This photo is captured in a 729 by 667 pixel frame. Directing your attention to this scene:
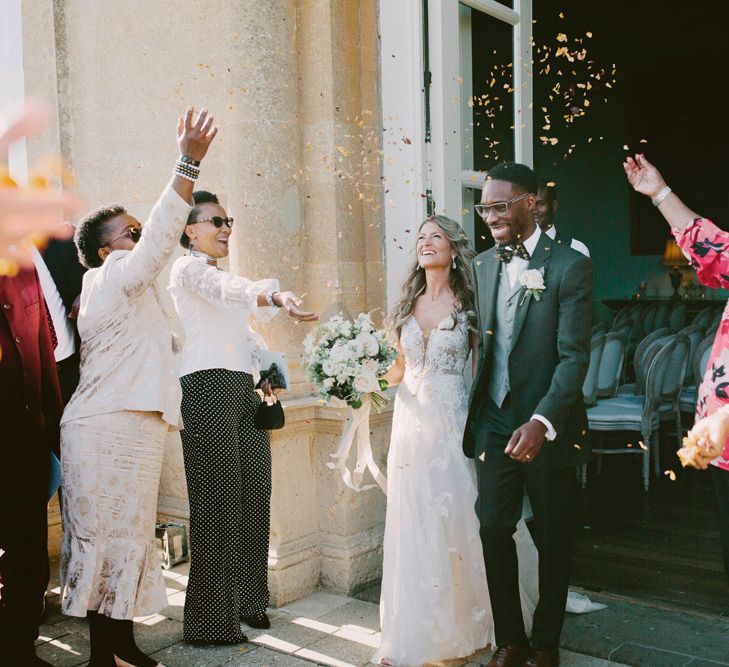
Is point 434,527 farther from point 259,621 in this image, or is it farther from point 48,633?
point 48,633

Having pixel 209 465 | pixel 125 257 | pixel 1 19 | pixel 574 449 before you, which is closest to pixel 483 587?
pixel 574 449

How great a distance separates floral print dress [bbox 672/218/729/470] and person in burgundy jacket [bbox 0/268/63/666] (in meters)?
Answer: 2.37

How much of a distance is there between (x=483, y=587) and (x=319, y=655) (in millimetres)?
783

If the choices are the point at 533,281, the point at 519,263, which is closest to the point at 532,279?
the point at 533,281

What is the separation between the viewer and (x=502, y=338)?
3436 mm

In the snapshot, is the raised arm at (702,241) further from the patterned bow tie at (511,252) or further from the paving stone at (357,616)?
the paving stone at (357,616)

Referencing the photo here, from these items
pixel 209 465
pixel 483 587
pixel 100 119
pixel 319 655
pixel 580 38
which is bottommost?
pixel 319 655

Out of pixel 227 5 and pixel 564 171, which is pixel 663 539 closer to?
pixel 227 5

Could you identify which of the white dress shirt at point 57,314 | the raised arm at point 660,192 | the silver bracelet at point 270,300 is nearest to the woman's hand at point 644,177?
the raised arm at point 660,192

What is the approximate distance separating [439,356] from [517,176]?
2.89 feet

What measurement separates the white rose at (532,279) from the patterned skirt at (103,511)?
160 centimetres

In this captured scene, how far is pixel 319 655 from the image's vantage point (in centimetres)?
366

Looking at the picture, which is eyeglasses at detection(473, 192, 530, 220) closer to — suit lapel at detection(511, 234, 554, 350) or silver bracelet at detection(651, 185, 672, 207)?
suit lapel at detection(511, 234, 554, 350)

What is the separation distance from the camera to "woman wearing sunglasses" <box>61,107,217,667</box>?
10.6ft
